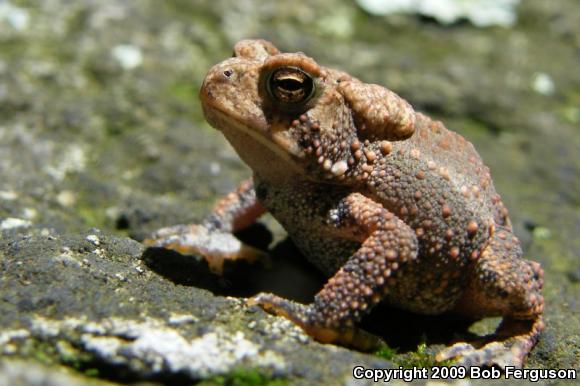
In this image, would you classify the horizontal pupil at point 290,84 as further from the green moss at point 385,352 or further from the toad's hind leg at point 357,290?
the green moss at point 385,352

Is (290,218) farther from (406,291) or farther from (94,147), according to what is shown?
(94,147)

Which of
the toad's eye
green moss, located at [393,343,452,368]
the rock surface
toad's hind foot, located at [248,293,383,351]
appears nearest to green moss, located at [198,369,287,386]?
the rock surface

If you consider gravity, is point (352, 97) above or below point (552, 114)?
below

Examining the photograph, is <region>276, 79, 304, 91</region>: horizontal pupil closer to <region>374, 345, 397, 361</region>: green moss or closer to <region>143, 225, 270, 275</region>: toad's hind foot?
<region>143, 225, 270, 275</region>: toad's hind foot

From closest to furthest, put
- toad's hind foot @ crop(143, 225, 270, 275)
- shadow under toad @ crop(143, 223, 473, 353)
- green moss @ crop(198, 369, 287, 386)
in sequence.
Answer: green moss @ crop(198, 369, 287, 386) → shadow under toad @ crop(143, 223, 473, 353) → toad's hind foot @ crop(143, 225, 270, 275)

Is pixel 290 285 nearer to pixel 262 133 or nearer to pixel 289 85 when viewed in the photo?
pixel 262 133

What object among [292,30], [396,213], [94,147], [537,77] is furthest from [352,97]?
[537,77]

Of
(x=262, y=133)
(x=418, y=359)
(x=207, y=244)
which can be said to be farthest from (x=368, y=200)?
(x=207, y=244)

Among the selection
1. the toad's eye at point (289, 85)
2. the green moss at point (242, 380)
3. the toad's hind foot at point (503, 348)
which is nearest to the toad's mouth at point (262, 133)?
the toad's eye at point (289, 85)
